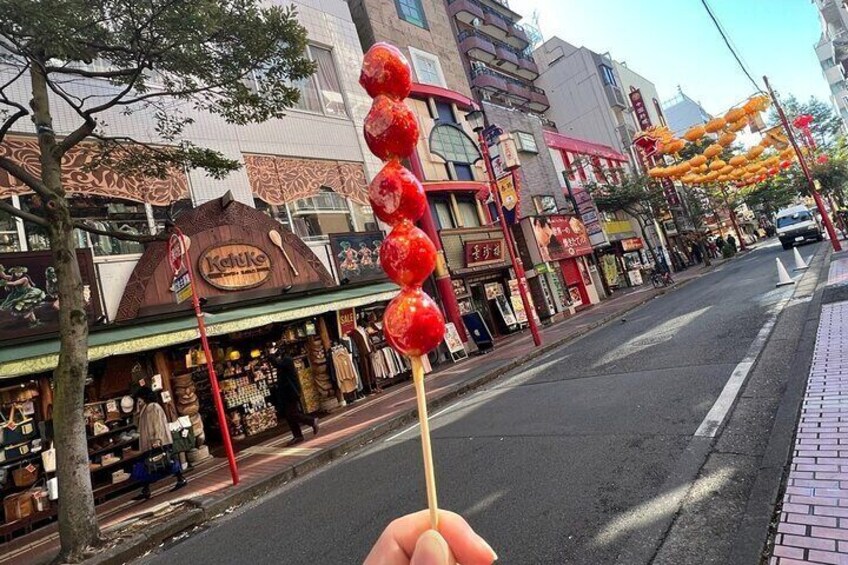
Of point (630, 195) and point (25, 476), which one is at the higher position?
point (630, 195)

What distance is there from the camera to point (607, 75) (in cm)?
3841

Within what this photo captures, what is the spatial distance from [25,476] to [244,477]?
11.9ft

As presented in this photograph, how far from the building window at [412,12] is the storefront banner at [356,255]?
12935 mm

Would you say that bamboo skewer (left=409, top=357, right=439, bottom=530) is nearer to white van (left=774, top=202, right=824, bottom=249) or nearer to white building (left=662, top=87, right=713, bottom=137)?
white van (left=774, top=202, right=824, bottom=249)

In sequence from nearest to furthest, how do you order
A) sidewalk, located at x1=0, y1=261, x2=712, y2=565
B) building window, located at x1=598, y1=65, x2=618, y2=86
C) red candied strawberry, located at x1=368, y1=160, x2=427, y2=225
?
red candied strawberry, located at x1=368, y1=160, x2=427, y2=225, sidewalk, located at x1=0, y1=261, x2=712, y2=565, building window, located at x1=598, y1=65, x2=618, y2=86

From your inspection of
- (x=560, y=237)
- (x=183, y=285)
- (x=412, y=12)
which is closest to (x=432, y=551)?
(x=183, y=285)

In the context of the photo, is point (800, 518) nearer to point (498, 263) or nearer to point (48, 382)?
point (48, 382)

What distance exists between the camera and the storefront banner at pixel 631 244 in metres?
31.8

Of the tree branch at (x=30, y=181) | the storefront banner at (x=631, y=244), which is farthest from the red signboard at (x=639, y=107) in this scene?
the tree branch at (x=30, y=181)

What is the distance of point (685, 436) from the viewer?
Answer: 4367mm

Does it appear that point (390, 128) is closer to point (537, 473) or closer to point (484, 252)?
point (537, 473)

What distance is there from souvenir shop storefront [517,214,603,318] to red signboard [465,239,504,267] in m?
2.45

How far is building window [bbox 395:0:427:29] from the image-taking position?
68.7 feet

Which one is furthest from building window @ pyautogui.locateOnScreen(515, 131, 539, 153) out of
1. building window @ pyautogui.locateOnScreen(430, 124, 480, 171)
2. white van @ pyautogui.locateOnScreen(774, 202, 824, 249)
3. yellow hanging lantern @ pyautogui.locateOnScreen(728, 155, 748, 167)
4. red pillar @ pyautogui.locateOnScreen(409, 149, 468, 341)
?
white van @ pyautogui.locateOnScreen(774, 202, 824, 249)
